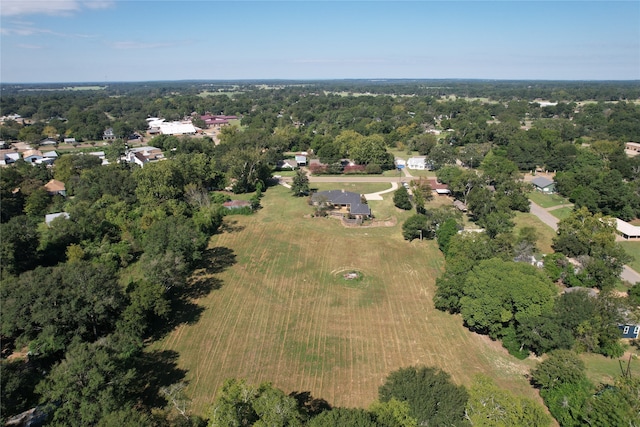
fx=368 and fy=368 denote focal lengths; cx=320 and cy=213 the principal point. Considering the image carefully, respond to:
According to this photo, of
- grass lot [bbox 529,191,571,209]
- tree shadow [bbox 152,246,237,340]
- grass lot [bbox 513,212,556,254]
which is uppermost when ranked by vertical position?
grass lot [bbox 529,191,571,209]

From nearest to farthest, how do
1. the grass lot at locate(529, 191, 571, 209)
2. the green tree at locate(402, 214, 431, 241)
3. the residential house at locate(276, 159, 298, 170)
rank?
the green tree at locate(402, 214, 431, 241) < the grass lot at locate(529, 191, 571, 209) < the residential house at locate(276, 159, 298, 170)

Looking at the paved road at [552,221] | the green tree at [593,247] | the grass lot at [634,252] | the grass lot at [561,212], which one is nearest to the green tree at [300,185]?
the paved road at [552,221]

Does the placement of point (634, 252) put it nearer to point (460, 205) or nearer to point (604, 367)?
point (460, 205)

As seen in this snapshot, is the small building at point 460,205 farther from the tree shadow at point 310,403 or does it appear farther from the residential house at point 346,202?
the tree shadow at point 310,403

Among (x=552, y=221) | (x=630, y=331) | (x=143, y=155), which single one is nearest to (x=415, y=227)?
(x=552, y=221)

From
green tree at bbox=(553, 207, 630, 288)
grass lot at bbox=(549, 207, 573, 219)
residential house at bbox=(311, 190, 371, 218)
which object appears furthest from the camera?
grass lot at bbox=(549, 207, 573, 219)


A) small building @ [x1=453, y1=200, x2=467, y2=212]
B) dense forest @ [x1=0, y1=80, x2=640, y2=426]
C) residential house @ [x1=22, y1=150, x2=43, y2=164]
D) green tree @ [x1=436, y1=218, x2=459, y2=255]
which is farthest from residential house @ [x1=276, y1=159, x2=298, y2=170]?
residential house @ [x1=22, y1=150, x2=43, y2=164]

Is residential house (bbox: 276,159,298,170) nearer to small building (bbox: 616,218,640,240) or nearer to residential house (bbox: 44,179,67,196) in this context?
residential house (bbox: 44,179,67,196)
